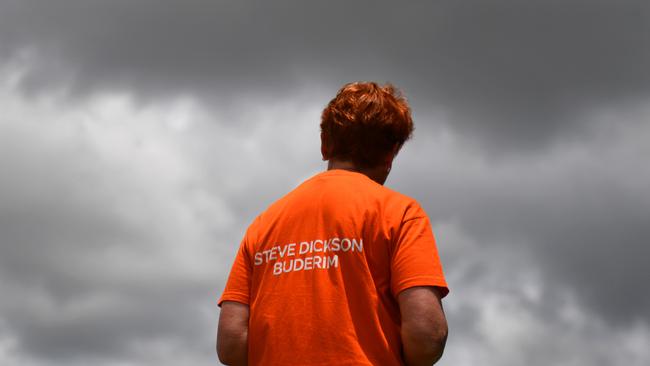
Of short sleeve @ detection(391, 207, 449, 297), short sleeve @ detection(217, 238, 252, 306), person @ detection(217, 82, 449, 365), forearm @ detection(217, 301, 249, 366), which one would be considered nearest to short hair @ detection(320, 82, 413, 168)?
person @ detection(217, 82, 449, 365)

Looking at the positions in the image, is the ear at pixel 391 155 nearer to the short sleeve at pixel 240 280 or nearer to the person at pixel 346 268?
the person at pixel 346 268

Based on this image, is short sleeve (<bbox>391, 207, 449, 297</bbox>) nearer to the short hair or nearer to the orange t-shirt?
the orange t-shirt

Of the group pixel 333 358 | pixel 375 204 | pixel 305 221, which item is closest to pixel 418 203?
pixel 375 204

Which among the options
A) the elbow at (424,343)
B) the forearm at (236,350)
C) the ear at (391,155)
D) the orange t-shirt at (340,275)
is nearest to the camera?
the elbow at (424,343)

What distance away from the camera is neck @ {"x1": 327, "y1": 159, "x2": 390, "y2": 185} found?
575 centimetres

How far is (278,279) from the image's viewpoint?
5379mm

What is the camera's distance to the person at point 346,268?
5.05 metres

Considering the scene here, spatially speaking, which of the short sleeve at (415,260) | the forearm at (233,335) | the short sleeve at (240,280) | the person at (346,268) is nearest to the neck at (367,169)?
the person at (346,268)

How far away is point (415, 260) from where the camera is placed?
5043mm

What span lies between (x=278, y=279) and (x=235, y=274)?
480 mm

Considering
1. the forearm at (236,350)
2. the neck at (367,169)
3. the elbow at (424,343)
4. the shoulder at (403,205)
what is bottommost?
the elbow at (424,343)

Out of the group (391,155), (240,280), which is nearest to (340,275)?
(240,280)

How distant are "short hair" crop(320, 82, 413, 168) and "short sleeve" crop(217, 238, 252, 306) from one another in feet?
2.97

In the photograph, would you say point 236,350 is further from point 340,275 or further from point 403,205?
point 403,205
